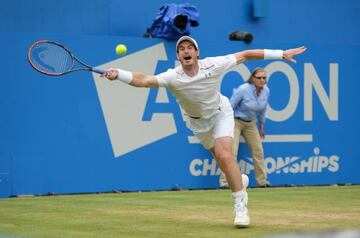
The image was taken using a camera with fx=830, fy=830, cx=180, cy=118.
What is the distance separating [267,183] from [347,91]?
7.71 ft

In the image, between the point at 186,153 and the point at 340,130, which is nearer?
the point at 186,153

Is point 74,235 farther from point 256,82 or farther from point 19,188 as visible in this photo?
point 256,82

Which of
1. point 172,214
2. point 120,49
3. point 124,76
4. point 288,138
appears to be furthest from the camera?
point 288,138

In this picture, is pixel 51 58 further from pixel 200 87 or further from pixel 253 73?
pixel 253 73

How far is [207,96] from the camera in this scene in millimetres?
7723

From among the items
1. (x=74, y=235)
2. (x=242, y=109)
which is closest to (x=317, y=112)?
(x=242, y=109)

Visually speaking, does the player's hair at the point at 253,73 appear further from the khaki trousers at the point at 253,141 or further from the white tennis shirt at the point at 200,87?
the white tennis shirt at the point at 200,87

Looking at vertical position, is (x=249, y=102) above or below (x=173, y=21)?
below

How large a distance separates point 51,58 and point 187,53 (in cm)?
177

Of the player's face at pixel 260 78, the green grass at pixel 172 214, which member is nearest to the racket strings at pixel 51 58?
the green grass at pixel 172 214

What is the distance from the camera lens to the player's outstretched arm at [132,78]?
7.16 m

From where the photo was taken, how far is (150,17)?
44.9 ft

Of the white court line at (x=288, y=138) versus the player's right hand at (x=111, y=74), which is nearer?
the player's right hand at (x=111, y=74)

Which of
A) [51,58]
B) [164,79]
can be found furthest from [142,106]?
[164,79]
